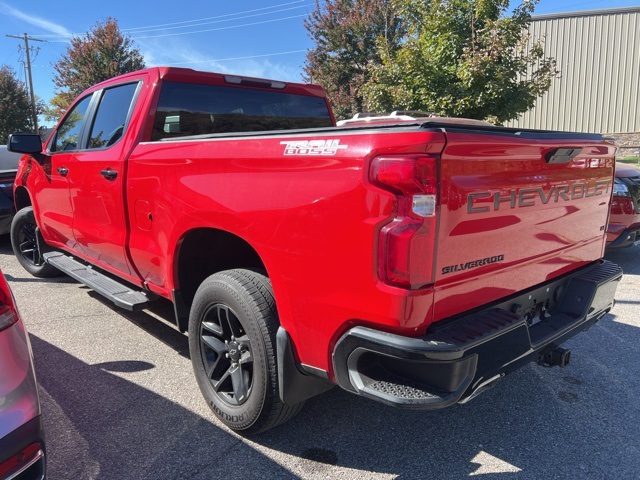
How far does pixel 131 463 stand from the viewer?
8.21ft

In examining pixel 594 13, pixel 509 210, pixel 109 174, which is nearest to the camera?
pixel 509 210

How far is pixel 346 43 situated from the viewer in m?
19.0

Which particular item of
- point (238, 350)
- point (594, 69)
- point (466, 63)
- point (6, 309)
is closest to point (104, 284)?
point (238, 350)

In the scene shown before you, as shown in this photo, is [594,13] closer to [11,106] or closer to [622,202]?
[622,202]

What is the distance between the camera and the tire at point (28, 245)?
568 centimetres

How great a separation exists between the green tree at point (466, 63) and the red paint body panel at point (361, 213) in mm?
6894

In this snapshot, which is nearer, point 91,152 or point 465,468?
point 465,468

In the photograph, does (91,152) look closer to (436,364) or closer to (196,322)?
(196,322)

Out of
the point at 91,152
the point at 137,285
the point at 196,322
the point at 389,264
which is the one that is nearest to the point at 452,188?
the point at 389,264

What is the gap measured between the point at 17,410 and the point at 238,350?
3.66 feet

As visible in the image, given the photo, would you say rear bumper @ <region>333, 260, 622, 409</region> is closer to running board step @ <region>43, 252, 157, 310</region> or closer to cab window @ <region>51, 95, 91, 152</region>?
running board step @ <region>43, 252, 157, 310</region>

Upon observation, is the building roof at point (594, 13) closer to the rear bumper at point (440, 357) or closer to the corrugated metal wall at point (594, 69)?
the corrugated metal wall at point (594, 69)

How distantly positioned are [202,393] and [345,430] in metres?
0.90

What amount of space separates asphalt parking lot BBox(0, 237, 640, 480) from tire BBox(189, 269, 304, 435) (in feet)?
0.60
